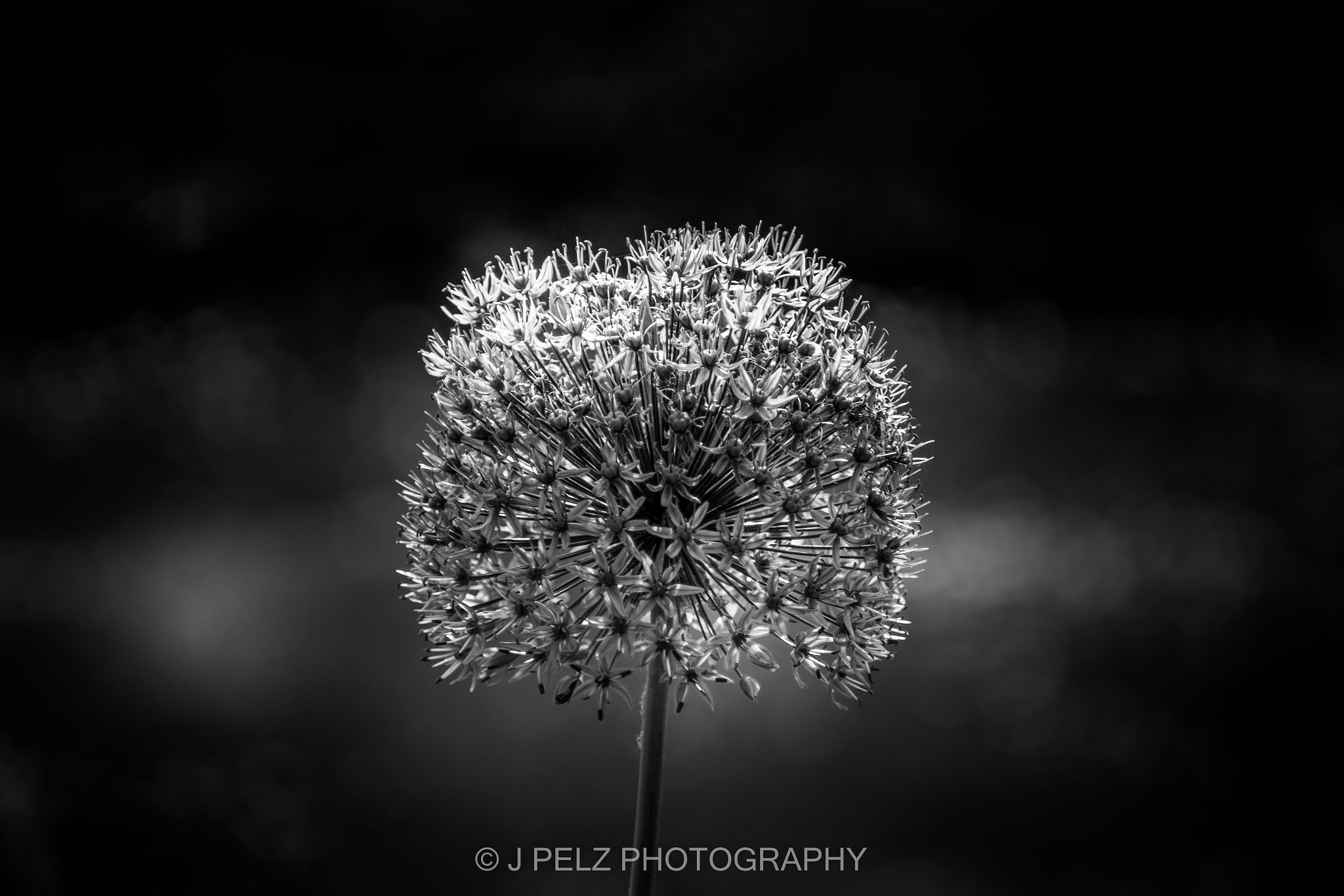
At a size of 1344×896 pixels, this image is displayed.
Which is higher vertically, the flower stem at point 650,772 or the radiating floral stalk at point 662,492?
the radiating floral stalk at point 662,492

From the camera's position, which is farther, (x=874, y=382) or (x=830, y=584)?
(x=874, y=382)

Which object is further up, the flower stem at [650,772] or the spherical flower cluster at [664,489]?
the spherical flower cluster at [664,489]

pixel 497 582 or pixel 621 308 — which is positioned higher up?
pixel 621 308

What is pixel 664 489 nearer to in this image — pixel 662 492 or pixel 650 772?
pixel 662 492

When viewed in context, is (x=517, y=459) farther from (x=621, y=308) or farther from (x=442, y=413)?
(x=621, y=308)

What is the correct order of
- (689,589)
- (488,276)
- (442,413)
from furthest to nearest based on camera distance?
(488,276)
(442,413)
(689,589)

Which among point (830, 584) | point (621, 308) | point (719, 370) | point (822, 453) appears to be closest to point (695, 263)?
point (621, 308)

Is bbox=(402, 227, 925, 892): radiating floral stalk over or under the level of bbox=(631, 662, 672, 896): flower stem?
over
